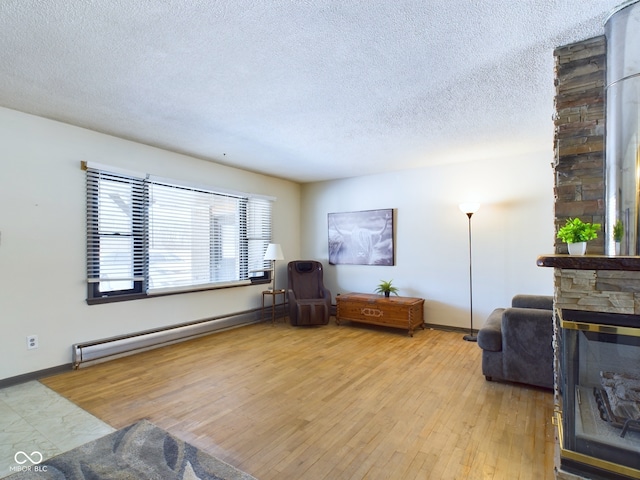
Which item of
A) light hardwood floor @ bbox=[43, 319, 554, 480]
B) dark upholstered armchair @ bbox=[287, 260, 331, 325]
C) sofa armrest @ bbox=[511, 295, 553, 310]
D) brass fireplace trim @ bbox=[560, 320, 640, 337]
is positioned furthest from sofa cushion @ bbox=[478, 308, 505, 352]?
dark upholstered armchair @ bbox=[287, 260, 331, 325]

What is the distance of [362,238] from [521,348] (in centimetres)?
317

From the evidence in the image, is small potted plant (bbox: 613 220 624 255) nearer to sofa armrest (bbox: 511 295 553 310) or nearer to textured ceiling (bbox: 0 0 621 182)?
textured ceiling (bbox: 0 0 621 182)

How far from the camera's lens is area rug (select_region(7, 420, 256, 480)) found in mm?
1846

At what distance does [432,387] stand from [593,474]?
143 cm

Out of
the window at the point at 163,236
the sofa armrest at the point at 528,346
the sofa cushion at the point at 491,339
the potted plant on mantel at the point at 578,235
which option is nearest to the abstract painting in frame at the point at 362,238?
the window at the point at 163,236

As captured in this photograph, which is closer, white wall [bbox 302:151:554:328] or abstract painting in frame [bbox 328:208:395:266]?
white wall [bbox 302:151:554:328]

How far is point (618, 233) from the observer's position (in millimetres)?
1758

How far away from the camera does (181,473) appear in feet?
6.11

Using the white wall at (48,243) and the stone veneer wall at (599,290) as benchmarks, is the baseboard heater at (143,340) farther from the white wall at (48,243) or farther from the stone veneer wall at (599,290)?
the stone veneer wall at (599,290)

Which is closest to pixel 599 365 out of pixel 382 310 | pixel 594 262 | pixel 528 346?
pixel 594 262

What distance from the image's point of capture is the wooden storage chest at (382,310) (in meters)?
4.67

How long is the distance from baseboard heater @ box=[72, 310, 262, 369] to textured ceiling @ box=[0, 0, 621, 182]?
2.33 metres

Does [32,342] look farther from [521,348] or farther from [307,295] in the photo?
[521,348]

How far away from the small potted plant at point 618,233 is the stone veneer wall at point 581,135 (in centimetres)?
11
